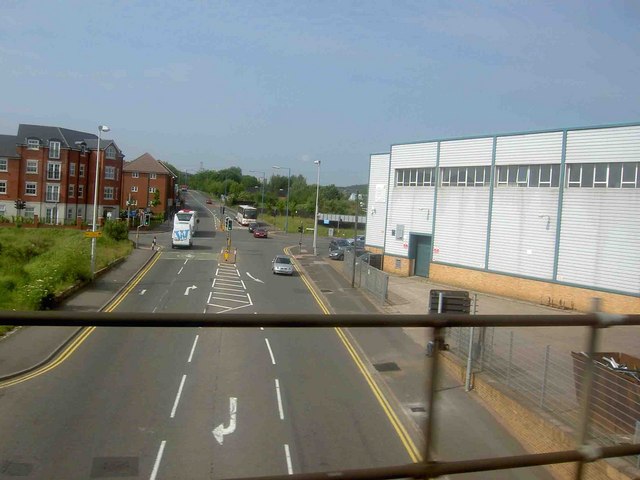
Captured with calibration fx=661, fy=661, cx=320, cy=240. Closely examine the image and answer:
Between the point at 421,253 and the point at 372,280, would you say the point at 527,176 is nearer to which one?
the point at 372,280

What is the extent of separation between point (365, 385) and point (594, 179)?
29.3 m

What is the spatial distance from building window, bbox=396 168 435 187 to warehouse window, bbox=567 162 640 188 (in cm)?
1072

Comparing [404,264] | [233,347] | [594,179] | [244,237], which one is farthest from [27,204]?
[233,347]

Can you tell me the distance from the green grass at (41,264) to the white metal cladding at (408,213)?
57.7 ft

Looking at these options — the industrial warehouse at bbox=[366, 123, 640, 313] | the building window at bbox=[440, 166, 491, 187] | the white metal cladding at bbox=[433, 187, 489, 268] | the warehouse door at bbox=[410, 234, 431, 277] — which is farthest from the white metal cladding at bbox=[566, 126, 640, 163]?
the warehouse door at bbox=[410, 234, 431, 277]

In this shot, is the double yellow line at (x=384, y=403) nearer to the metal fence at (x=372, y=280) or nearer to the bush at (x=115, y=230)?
the metal fence at (x=372, y=280)

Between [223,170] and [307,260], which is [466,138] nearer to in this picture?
[307,260]

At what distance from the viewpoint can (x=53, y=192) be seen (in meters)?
61.2

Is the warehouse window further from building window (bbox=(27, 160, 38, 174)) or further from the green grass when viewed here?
building window (bbox=(27, 160, 38, 174))

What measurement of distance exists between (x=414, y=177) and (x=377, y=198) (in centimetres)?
637

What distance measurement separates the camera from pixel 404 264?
141 ft

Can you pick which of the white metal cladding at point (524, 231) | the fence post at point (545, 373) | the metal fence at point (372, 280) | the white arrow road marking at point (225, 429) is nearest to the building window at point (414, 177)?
the white metal cladding at point (524, 231)

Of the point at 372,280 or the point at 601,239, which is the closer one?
the point at 601,239

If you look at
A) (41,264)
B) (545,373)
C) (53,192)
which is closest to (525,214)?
(41,264)
